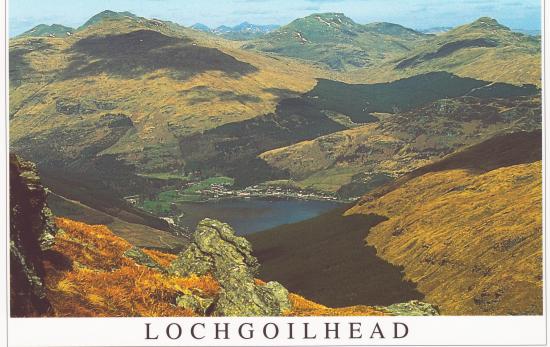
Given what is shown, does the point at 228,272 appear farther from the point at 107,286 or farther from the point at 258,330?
the point at 107,286

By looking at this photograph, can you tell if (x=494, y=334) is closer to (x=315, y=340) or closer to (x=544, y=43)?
(x=315, y=340)

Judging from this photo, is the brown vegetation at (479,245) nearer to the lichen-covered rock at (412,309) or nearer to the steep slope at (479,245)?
the steep slope at (479,245)

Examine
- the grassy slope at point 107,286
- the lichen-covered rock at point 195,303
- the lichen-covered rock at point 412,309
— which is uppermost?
the grassy slope at point 107,286

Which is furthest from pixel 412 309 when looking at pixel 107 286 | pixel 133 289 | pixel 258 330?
pixel 107 286

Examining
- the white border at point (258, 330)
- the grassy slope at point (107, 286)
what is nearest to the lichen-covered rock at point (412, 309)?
the grassy slope at point (107, 286)

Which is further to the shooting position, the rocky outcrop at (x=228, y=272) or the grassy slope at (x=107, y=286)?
the rocky outcrop at (x=228, y=272)

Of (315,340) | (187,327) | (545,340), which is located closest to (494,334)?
(545,340)

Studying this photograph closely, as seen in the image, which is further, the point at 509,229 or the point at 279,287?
the point at 509,229
